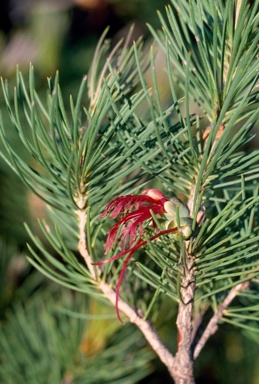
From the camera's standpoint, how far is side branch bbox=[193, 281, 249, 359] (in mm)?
400

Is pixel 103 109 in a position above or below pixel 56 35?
below

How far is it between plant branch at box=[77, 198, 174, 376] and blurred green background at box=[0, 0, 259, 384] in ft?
0.19

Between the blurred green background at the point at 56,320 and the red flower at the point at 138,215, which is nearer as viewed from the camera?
the red flower at the point at 138,215

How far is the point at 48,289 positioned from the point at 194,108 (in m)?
0.37

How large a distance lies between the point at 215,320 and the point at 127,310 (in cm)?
6

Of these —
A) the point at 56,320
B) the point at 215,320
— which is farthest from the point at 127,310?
the point at 56,320

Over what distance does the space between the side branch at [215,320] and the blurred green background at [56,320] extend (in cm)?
8

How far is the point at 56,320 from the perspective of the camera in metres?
0.66

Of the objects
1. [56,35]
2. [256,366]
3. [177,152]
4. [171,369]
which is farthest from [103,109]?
[56,35]

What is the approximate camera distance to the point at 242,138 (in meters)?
0.36

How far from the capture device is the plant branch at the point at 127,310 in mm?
386

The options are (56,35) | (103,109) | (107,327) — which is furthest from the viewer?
(56,35)

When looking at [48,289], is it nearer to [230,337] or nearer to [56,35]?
[230,337]

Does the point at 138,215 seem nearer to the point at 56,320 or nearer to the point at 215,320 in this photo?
the point at 215,320
